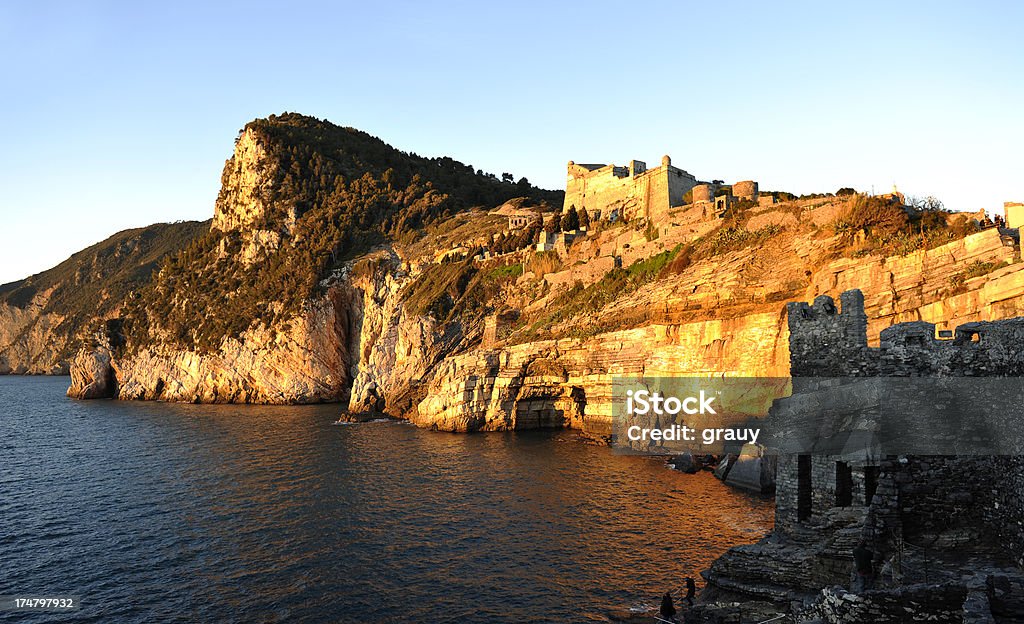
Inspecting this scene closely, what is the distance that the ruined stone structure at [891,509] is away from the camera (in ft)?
34.8

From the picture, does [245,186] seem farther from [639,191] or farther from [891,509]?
[891,509]

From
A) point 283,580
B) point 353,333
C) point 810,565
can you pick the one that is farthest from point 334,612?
point 353,333

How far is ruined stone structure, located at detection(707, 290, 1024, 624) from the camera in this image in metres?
10.6

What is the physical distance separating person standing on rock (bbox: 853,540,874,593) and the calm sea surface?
1013cm

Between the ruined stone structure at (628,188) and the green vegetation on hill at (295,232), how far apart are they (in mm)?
35899

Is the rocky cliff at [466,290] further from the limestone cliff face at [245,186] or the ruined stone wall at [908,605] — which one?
the ruined stone wall at [908,605]

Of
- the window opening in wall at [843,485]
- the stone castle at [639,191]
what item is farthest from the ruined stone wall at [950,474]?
the stone castle at [639,191]

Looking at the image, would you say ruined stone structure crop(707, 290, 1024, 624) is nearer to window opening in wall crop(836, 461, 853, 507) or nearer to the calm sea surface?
window opening in wall crop(836, 461, 853, 507)

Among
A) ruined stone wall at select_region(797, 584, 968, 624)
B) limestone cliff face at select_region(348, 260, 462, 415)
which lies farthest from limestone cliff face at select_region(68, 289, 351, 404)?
ruined stone wall at select_region(797, 584, 968, 624)

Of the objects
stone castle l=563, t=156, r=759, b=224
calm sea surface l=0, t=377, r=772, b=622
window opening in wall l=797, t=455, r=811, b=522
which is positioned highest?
stone castle l=563, t=156, r=759, b=224

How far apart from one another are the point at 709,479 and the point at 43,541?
1457 inches

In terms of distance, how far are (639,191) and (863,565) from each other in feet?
220

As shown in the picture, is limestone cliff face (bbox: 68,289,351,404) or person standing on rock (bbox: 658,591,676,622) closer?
person standing on rock (bbox: 658,591,676,622)

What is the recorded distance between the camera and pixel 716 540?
26.5 meters
